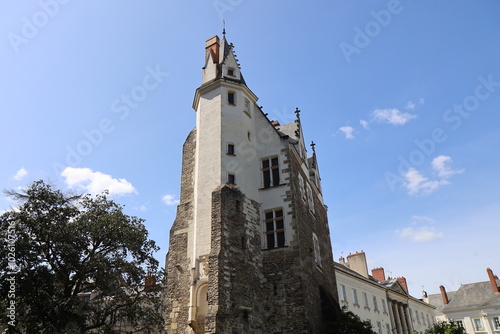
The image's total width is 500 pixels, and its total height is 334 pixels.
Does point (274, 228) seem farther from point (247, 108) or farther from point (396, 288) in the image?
point (396, 288)

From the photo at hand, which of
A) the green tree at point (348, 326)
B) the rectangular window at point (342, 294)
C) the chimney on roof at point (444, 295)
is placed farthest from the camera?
the chimney on roof at point (444, 295)

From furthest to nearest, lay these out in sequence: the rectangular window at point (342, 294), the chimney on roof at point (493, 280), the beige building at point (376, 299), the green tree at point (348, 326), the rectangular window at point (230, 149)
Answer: the chimney on roof at point (493, 280) → the beige building at point (376, 299) → the rectangular window at point (342, 294) → the rectangular window at point (230, 149) → the green tree at point (348, 326)

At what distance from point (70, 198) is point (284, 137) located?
12.0 metres

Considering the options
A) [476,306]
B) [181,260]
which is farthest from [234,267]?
[476,306]

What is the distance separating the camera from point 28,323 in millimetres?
17016

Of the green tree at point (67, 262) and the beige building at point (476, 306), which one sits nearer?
the green tree at point (67, 262)

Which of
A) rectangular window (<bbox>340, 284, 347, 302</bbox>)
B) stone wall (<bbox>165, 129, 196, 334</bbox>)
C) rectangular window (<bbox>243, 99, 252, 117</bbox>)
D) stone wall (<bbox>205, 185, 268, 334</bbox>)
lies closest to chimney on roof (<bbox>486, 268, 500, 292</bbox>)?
rectangular window (<bbox>340, 284, 347, 302</bbox>)

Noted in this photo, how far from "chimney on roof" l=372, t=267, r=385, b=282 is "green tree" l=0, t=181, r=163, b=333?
3063 cm

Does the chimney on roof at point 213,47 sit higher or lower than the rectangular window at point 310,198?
higher

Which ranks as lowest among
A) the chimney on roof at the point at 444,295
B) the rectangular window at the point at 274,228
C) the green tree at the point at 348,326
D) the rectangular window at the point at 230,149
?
the green tree at the point at 348,326

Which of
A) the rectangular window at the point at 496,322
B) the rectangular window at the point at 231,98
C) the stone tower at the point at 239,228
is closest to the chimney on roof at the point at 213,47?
the stone tower at the point at 239,228

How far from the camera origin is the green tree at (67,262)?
16766 mm

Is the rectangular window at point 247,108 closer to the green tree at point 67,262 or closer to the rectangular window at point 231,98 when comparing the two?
the rectangular window at point 231,98

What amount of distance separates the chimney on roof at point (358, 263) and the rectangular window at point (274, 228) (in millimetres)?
22091
